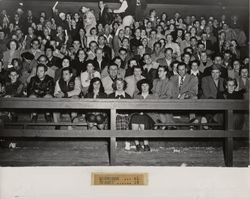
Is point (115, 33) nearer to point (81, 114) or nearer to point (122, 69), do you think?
point (122, 69)

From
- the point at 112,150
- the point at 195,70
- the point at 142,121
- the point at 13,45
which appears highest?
the point at 13,45

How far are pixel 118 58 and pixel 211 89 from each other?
18.7 inches

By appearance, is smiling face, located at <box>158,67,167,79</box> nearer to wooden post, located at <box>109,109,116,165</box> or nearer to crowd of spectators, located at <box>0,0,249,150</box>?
crowd of spectators, located at <box>0,0,249,150</box>

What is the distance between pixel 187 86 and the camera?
1685 millimetres

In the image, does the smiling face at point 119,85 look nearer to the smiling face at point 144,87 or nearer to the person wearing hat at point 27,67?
the smiling face at point 144,87

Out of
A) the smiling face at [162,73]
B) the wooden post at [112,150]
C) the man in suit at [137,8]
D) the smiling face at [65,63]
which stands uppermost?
the man in suit at [137,8]

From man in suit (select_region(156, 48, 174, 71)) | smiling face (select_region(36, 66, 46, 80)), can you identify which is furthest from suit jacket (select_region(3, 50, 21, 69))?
man in suit (select_region(156, 48, 174, 71))

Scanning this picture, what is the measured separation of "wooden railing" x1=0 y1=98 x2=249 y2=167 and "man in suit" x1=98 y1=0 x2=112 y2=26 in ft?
1.40

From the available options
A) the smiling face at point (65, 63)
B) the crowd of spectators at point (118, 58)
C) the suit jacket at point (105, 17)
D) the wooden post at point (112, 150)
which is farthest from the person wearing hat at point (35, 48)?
the wooden post at point (112, 150)

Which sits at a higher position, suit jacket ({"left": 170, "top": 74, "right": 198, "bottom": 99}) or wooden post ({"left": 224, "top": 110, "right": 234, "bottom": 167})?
suit jacket ({"left": 170, "top": 74, "right": 198, "bottom": 99})

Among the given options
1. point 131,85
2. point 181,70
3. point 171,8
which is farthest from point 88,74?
point 171,8

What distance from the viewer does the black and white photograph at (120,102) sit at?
1.47 m

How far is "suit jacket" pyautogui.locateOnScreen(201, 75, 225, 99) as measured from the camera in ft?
5.53

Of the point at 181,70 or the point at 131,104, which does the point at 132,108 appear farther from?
the point at 181,70
